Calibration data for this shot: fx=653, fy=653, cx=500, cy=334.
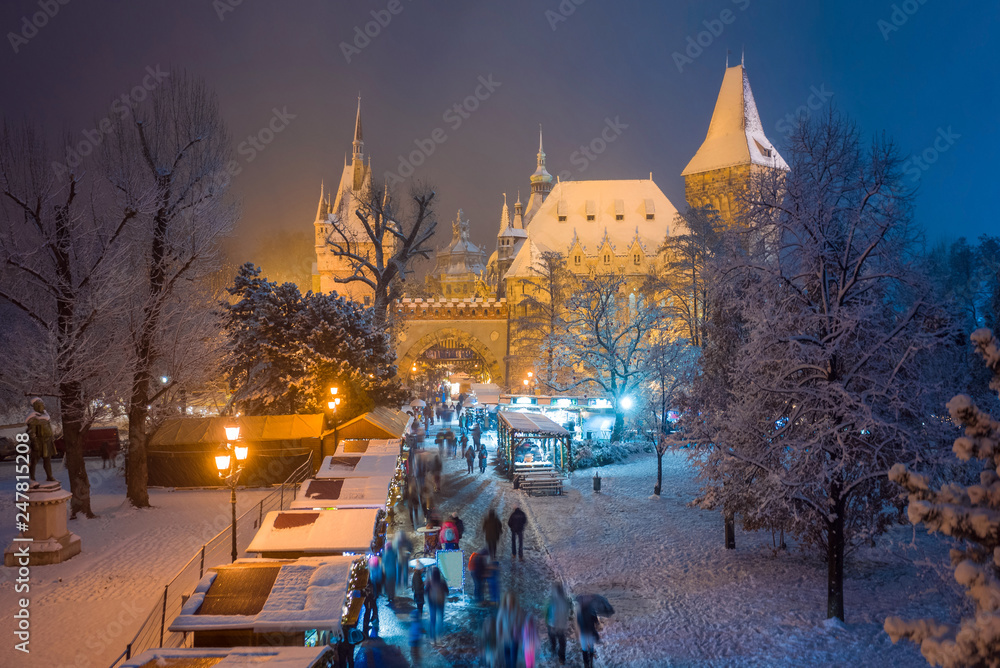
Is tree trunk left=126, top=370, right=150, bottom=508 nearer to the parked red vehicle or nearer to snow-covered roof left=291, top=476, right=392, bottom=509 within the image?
snow-covered roof left=291, top=476, right=392, bottom=509

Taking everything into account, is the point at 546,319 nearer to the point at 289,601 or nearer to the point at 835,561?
the point at 835,561

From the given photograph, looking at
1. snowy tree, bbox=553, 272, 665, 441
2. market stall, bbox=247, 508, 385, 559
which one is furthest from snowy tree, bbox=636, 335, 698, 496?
market stall, bbox=247, 508, 385, 559

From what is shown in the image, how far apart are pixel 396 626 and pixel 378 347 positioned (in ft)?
46.9

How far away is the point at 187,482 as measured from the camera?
15.9 m

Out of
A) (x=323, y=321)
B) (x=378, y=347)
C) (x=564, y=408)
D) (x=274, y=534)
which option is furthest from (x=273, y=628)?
(x=564, y=408)

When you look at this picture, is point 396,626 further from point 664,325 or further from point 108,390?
point 664,325

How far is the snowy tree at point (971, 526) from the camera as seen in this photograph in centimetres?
281

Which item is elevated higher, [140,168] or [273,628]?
[140,168]

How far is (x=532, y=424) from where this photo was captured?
16.6 metres

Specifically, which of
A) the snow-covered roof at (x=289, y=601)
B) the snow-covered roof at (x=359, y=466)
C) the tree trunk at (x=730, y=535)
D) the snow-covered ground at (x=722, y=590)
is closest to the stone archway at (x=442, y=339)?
the snow-covered ground at (x=722, y=590)

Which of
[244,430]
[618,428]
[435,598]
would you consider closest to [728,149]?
[618,428]

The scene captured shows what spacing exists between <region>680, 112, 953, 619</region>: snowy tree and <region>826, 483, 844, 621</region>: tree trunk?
0.01 m

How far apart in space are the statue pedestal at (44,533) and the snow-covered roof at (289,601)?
574 centimetres

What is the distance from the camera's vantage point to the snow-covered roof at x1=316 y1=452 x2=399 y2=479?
10.8 metres
